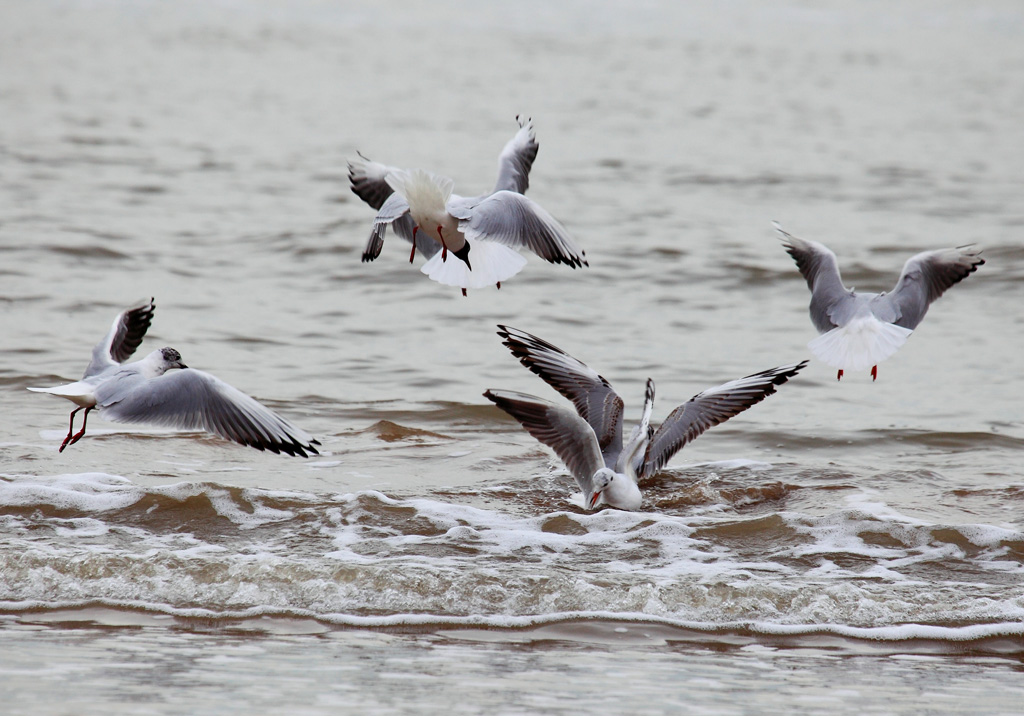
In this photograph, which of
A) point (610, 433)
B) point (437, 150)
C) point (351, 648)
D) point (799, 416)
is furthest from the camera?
point (437, 150)

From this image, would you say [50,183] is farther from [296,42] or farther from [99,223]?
[296,42]

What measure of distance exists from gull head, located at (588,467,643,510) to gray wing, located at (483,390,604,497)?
0.10 m

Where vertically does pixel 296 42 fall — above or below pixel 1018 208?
above

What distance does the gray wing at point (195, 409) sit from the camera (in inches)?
240

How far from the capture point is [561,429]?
7.02 m

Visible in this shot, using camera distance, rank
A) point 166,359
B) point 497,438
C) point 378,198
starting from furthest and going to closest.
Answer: point 497,438 < point 378,198 < point 166,359

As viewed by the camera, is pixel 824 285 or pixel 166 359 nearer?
pixel 166 359

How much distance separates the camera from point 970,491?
7.35 meters

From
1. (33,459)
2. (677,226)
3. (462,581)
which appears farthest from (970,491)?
(677,226)

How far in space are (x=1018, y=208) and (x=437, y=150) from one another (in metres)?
8.08

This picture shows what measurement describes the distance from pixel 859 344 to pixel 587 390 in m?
1.53

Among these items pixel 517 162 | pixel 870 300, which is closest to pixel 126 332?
pixel 517 162

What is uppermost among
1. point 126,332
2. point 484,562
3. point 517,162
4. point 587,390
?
point 517,162

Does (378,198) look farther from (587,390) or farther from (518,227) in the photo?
(587,390)
